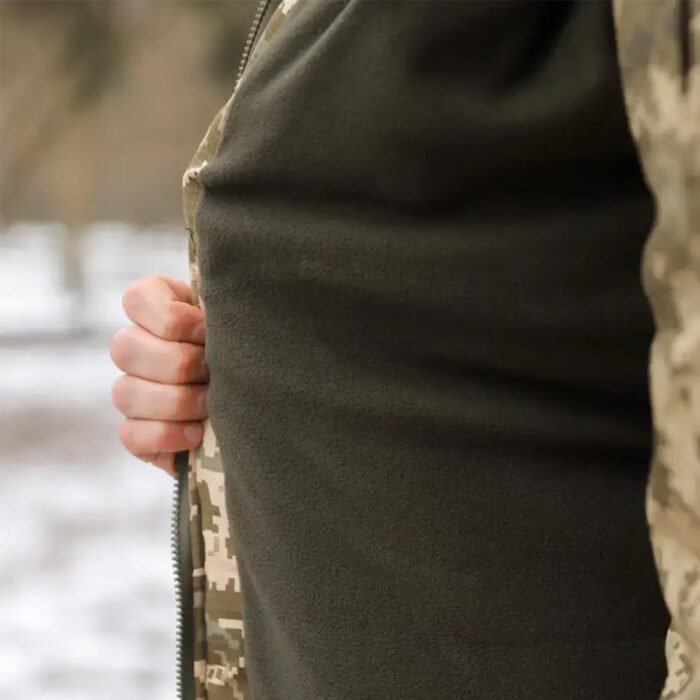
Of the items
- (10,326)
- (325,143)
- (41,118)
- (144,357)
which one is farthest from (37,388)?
(325,143)

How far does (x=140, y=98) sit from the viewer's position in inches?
121

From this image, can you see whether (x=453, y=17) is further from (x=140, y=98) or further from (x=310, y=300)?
(x=140, y=98)

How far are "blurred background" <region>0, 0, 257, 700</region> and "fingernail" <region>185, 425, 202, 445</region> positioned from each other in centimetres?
154

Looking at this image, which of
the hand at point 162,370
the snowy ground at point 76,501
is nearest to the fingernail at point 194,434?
the hand at point 162,370

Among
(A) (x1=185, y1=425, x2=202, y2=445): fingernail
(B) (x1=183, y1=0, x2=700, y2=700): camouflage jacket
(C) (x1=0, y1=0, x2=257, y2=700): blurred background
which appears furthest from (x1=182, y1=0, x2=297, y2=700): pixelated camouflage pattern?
(C) (x1=0, y1=0, x2=257, y2=700): blurred background

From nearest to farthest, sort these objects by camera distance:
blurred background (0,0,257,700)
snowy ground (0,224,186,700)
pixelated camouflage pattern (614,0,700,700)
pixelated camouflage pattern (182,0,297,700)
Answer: pixelated camouflage pattern (614,0,700,700)
pixelated camouflage pattern (182,0,297,700)
snowy ground (0,224,186,700)
blurred background (0,0,257,700)

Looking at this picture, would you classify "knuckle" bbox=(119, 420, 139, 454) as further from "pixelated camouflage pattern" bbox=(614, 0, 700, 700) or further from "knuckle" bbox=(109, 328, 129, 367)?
"pixelated camouflage pattern" bbox=(614, 0, 700, 700)

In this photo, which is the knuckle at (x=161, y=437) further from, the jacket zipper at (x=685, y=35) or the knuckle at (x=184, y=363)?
the jacket zipper at (x=685, y=35)

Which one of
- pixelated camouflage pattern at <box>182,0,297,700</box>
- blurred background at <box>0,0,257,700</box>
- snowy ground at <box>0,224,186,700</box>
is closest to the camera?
pixelated camouflage pattern at <box>182,0,297,700</box>

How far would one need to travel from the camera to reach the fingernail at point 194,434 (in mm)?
543

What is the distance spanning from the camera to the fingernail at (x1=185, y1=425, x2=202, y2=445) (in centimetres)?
54

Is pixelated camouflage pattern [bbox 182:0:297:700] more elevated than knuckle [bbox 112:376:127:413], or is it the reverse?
knuckle [bbox 112:376:127:413]

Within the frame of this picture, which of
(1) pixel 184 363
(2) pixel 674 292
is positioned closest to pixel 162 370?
(1) pixel 184 363

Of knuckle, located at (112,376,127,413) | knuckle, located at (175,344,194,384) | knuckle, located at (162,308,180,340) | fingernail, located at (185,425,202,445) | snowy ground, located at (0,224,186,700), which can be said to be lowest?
snowy ground, located at (0,224,186,700)
